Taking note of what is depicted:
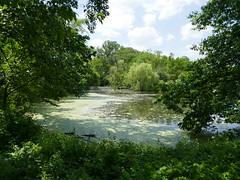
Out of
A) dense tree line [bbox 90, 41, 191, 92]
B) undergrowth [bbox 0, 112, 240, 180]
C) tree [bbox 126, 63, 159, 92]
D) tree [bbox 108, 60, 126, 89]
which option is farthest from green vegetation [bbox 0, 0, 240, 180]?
tree [bbox 108, 60, 126, 89]

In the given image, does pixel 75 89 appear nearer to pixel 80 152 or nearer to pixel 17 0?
pixel 80 152

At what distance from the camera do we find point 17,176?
2.45m

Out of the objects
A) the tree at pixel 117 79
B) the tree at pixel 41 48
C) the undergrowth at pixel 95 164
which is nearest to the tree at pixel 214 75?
the undergrowth at pixel 95 164

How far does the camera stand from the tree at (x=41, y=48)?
2728 millimetres

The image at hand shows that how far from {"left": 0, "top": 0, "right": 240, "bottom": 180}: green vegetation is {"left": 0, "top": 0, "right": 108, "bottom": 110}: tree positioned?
0.7 inches

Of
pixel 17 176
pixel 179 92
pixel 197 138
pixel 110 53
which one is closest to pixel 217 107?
pixel 179 92

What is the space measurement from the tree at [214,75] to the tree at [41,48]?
12.6ft

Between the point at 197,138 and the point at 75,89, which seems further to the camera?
the point at 197,138

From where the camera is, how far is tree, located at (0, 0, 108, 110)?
2.73 metres

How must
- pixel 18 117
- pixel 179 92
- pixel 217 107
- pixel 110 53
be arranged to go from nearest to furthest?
pixel 18 117 → pixel 217 107 → pixel 179 92 → pixel 110 53

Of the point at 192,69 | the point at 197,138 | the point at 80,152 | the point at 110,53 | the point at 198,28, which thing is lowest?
the point at 197,138

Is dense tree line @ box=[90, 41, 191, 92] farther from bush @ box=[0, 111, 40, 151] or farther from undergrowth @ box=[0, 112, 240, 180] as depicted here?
bush @ box=[0, 111, 40, 151]

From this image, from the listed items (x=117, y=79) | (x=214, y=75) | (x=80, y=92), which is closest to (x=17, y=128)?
(x=80, y=92)

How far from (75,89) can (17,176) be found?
3.64 m
